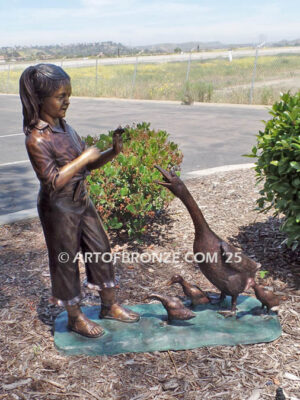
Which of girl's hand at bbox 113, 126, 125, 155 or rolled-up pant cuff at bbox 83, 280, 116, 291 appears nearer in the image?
girl's hand at bbox 113, 126, 125, 155

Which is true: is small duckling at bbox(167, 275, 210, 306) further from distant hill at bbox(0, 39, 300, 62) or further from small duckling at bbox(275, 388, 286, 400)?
distant hill at bbox(0, 39, 300, 62)

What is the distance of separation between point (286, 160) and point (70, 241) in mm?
1937

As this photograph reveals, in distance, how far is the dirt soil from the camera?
2.62 m

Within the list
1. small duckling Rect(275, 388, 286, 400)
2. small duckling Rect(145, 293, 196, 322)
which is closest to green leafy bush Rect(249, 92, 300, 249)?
small duckling Rect(145, 293, 196, 322)

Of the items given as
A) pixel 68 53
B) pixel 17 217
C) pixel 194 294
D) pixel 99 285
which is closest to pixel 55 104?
pixel 99 285

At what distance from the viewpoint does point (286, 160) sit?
3.64 m

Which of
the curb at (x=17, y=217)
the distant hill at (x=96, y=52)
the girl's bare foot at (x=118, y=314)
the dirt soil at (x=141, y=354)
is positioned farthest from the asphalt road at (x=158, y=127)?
the distant hill at (x=96, y=52)

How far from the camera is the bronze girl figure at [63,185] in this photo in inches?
95.4

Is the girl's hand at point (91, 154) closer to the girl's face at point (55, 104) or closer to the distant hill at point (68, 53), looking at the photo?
the girl's face at point (55, 104)

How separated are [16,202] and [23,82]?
14.3ft

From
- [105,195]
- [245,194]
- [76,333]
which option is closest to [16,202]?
[105,195]

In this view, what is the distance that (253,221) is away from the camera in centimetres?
506

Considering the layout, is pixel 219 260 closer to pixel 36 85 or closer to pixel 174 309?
pixel 174 309

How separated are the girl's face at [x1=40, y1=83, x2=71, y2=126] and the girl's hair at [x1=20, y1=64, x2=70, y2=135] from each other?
0.8 inches
